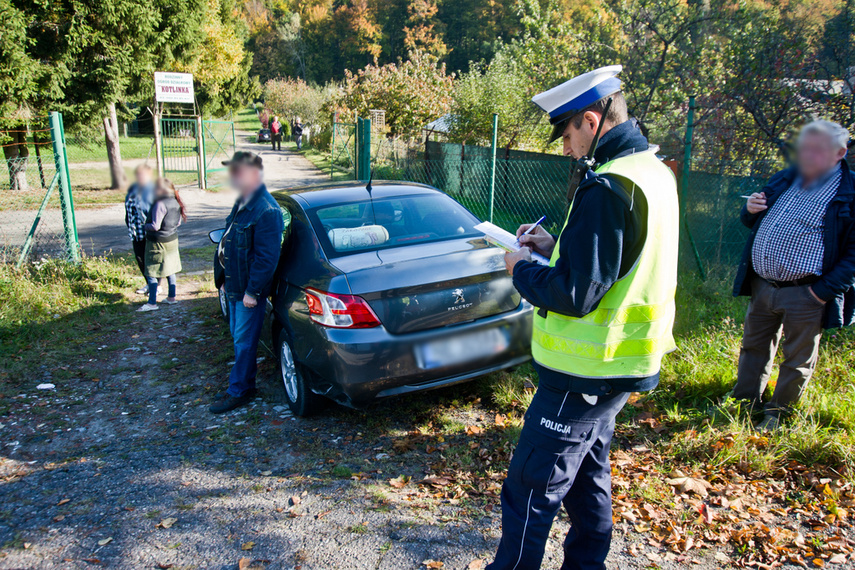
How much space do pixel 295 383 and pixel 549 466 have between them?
2389 millimetres

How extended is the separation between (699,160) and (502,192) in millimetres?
2913

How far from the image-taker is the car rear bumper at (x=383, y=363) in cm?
334

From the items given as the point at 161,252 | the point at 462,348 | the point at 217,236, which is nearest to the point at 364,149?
the point at 161,252

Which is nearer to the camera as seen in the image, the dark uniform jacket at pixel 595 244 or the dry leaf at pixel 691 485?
the dark uniform jacket at pixel 595 244

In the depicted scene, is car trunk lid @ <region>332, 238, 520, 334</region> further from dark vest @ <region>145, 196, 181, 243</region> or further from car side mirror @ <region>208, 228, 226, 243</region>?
dark vest @ <region>145, 196, 181, 243</region>

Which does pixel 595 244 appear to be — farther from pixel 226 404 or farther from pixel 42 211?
pixel 42 211

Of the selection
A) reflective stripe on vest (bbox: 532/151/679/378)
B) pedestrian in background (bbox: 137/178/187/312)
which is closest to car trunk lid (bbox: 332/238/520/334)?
reflective stripe on vest (bbox: 532/151/679/378)

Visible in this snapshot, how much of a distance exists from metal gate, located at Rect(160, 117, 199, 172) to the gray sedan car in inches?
48.5

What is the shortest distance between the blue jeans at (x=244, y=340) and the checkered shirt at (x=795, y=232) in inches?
131

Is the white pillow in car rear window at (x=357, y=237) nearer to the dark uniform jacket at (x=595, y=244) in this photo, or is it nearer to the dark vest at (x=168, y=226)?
the dark vest at (x=168, y=226)

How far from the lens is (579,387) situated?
195 cm

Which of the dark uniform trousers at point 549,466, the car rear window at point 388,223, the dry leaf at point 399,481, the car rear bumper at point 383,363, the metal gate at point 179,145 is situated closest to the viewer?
the metal gate at point 179,145

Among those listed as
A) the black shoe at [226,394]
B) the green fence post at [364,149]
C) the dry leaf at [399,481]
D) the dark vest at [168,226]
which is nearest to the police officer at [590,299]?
the dry leaf at [399,481]

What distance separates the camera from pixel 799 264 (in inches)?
129
